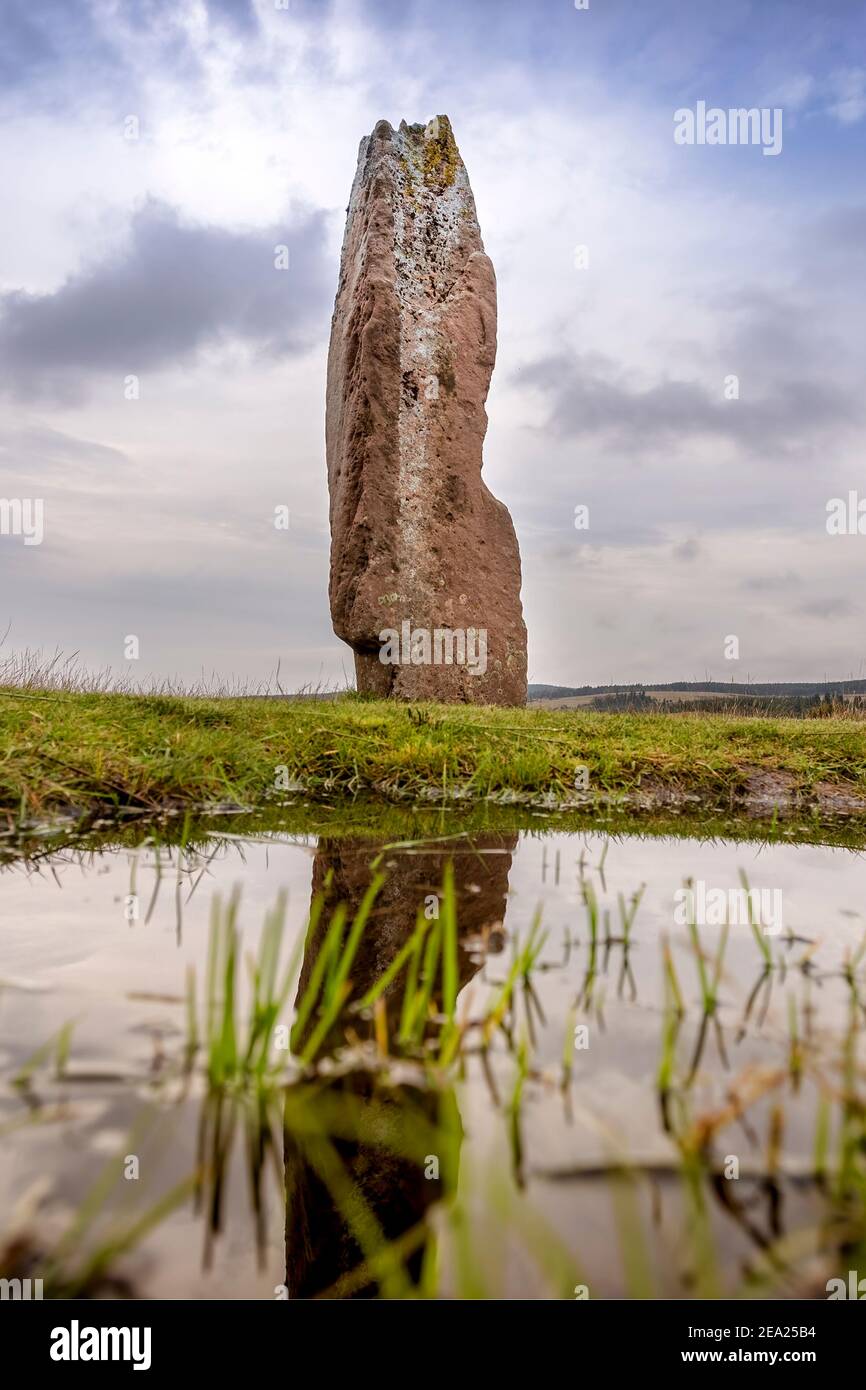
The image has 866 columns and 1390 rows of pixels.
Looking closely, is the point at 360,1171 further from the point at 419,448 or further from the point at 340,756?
the point at 419,448

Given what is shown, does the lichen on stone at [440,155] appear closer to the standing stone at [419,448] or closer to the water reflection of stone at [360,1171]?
the standing stone at [419,448]

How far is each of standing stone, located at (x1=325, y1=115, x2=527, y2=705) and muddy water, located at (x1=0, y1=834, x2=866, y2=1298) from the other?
26.8ft

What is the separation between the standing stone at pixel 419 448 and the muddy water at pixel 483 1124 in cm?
815

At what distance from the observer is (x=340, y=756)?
530 centimetres

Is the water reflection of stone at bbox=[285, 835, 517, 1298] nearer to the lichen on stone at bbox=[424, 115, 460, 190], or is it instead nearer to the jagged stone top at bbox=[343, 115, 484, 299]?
the jagged stone top at bbox=[343, 115, 484, 299]

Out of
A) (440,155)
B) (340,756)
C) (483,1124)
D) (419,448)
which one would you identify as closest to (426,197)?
(440,155)

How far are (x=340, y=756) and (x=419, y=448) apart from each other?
6.00 metres

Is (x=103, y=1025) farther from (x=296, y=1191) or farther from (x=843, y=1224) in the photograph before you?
(x=843, y=1224)

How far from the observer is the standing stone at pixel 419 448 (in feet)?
33.2

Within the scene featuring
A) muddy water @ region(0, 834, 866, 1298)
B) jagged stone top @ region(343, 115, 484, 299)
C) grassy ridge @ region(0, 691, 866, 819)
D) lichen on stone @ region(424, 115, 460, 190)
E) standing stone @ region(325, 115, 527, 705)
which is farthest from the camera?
lichen on stone @ region(424, 115, 460, 190)

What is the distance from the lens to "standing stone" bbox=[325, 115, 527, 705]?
1011 centimetres

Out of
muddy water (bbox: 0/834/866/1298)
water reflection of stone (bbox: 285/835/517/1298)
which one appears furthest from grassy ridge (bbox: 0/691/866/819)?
water reflection of stone (bbox: 285/835/517/1298)
